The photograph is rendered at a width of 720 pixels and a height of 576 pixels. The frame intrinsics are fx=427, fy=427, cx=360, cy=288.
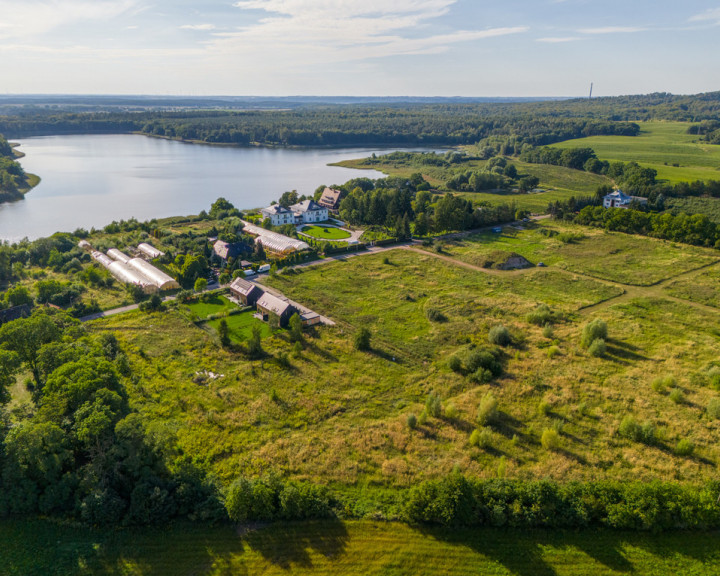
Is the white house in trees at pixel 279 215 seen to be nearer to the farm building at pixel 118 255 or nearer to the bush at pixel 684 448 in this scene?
the farm building at pixel 118 255

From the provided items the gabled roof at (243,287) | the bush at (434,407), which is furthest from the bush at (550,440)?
the gabled roof at (243,287)

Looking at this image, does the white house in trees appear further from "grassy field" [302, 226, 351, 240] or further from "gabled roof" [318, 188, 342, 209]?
"gabled roof" [318, 188, 342, 209]

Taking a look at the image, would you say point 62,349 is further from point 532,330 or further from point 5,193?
point 5,193

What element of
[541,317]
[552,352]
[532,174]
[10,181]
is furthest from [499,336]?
[10,181]

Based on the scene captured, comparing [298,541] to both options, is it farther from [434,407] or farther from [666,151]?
[666,151]

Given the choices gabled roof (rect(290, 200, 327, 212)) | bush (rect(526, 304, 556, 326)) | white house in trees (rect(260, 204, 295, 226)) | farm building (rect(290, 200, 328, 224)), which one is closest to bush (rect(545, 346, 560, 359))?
bush (rect(526, 304, 556, 326))

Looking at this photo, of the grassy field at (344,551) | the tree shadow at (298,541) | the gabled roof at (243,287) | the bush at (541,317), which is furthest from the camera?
the gabled roof at (243,287)
